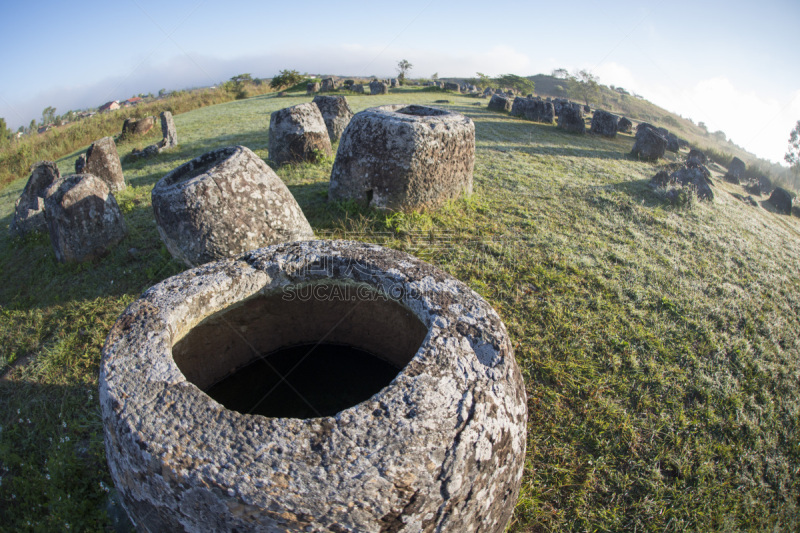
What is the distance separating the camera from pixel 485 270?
15.6 feet

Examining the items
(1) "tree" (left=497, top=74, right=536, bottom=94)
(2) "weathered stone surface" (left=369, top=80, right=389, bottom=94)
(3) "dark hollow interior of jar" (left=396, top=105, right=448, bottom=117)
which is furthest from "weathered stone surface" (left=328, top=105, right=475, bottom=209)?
(1) "tree" (left=497, top=74, right=536, bottom=94)

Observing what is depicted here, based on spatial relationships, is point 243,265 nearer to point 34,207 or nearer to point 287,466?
point 287,466

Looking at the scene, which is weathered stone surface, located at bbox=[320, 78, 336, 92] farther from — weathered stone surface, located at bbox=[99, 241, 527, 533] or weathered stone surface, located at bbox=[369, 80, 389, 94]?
weathered stone surface, located at bbox=[99, 241, 527, 533]

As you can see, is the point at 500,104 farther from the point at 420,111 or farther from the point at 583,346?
the point at 583,346

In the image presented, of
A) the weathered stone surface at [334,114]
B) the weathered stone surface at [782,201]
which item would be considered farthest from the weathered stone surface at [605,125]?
the weathered stone surface at [334,114]

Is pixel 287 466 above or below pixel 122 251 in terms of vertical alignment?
above

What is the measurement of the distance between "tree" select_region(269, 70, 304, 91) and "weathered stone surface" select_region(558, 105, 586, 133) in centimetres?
1673

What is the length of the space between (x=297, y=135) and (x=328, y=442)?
7.15m

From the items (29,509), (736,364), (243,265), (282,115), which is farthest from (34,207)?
(736,364)

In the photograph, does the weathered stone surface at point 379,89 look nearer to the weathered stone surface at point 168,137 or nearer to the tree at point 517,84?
the weathered stone surface at point 168,137

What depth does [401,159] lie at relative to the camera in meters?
5.42

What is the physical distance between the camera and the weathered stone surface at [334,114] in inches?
384

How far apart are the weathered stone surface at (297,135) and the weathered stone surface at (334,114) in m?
1.62

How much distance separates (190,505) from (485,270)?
3.76 m
